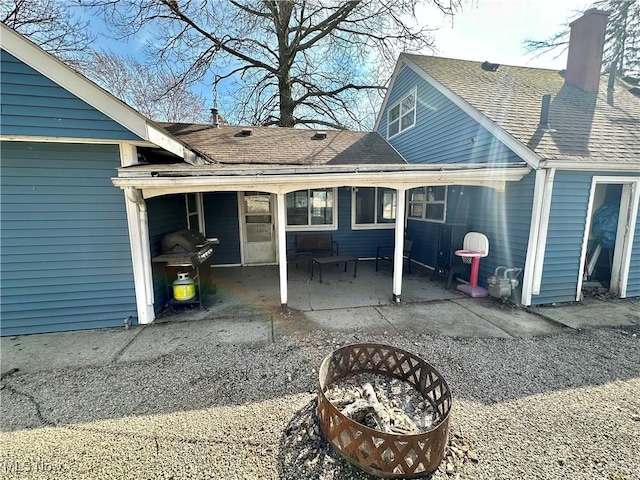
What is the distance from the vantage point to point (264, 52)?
1236cm

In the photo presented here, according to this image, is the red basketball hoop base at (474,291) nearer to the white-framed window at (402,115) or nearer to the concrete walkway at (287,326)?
the concrete walkway at (287,326)

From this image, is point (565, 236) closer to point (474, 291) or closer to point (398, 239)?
point (474, 291)

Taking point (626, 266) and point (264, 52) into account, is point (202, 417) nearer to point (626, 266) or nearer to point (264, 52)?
point (626, 266)

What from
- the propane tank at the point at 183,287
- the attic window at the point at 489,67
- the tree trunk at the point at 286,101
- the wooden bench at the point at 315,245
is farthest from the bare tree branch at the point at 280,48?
the propane tank at the point at 183,287

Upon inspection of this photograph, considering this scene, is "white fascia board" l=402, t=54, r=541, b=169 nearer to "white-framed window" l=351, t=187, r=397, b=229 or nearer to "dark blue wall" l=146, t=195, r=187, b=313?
"white-framed window" l=351, t=187, r=397, b=229

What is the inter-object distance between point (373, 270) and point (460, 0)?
802cm

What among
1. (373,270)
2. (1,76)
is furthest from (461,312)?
(1,76)

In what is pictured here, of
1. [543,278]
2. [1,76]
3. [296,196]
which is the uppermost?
[1,76]

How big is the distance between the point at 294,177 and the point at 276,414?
2956mm

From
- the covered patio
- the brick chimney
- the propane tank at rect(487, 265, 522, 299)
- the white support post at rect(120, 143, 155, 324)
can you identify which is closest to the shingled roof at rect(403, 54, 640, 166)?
the brick chimney

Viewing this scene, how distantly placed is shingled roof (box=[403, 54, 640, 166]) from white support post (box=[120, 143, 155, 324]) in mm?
6136

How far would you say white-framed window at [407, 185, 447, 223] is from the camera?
6.91 m

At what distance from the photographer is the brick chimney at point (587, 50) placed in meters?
6.38

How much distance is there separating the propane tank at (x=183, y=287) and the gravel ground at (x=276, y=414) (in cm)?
147
